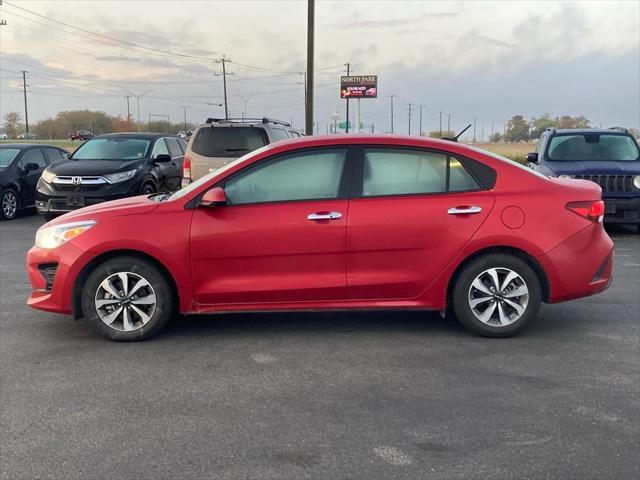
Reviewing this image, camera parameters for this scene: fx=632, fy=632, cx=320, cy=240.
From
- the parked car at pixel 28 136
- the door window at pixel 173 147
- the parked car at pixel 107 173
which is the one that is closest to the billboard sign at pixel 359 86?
the parked car at pixel 28 136

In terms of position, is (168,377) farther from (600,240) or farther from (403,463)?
(600,240)

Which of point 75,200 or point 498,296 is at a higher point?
point 75,200

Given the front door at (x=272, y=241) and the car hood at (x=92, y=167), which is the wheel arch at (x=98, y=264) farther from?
the car hood at (x=92, y=167)

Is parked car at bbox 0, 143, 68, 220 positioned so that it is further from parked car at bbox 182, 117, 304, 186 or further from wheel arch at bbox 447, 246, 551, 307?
wheel arch at bbox 447, 246, 551, 307

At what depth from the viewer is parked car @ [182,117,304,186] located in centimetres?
1096

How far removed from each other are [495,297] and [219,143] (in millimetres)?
6976

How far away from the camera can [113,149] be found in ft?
43.9

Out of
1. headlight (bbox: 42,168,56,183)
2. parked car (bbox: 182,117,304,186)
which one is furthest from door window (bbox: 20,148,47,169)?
parked car (bbox: 182,117,304,186)

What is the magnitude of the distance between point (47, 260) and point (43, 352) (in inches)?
A: 30.1

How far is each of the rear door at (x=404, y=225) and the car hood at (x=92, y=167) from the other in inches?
326

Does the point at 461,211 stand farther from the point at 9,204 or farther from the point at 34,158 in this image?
the point at 34,158

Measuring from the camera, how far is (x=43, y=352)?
16.5 feet

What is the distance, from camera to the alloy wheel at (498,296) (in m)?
5.27

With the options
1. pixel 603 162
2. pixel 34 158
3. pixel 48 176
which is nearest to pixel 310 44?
pixel 34 158
